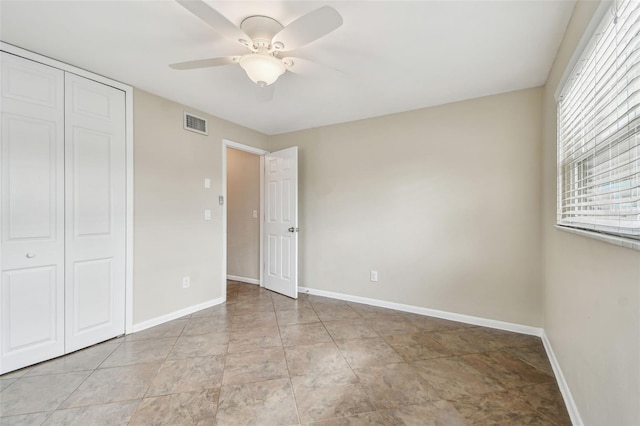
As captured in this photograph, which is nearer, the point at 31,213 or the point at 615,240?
the point at 615,240

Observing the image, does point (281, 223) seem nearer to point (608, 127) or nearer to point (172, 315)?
point (172, 315)

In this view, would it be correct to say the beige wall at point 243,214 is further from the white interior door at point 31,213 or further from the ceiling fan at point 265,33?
the ceiling fan at point 265,33

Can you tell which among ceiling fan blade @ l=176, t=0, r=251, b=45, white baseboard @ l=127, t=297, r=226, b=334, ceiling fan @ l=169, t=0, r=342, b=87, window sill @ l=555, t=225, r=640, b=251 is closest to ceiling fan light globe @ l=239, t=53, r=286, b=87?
ceiling fan @ l=169, t=0, r=342, b=87

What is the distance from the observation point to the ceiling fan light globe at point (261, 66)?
170cm

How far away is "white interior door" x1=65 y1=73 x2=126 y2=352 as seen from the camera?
2.20 meters

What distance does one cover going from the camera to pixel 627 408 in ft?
3.07

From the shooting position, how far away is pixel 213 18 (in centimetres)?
137

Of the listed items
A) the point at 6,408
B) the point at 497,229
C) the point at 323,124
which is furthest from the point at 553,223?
the point at 6,408

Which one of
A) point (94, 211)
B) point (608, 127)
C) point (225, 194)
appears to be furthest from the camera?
point (225, 194)

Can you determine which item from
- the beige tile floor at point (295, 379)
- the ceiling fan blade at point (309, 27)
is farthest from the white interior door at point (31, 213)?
the ceiling fan blade at point (309, 27)

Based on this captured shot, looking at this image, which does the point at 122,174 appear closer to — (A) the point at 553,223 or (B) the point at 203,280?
(B) the point at 203,280

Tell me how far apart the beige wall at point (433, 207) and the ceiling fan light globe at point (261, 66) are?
1.85 meters

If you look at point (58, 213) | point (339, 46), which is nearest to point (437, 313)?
point (339, 46)

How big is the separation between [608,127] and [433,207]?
5.99 ft
